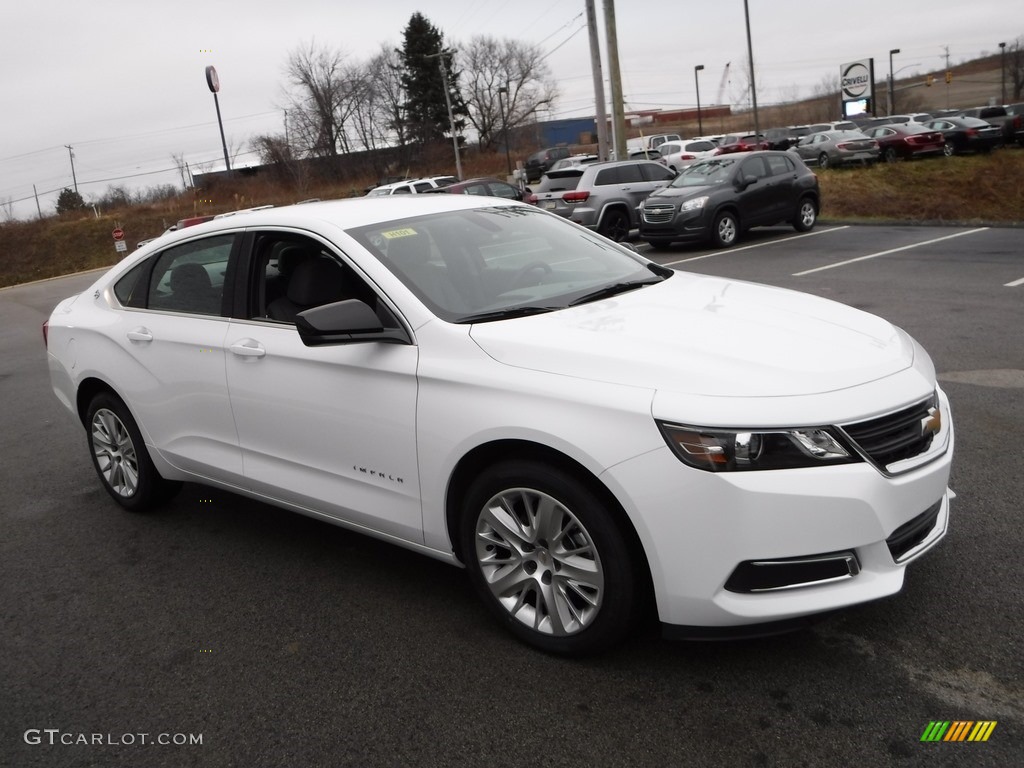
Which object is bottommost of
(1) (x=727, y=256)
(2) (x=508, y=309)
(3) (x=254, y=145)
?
(1) (x=727, y=256)

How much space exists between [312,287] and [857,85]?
64053mm

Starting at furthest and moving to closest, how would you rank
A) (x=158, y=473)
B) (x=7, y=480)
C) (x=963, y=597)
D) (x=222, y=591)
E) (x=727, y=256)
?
1. (x=727, y=256)
2. (x=7, y=480)
3. (x=158, y=473)
4. (x=222, y=591)
5. (x=963, y=597)

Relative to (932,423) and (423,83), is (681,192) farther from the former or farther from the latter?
(423,83)

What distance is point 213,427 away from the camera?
4398mm

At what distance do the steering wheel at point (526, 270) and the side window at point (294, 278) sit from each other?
26.0 inches

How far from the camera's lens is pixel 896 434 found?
2949 millimetres

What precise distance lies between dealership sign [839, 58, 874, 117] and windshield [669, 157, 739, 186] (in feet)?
158

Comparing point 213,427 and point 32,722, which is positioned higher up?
point 213,427

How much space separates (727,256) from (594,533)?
540 inches

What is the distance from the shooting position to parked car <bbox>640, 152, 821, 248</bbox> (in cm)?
1678

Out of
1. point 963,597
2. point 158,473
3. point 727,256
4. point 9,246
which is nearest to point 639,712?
point 963,597

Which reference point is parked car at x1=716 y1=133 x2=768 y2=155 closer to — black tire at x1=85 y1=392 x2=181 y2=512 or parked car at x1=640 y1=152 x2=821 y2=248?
parked car at x1=640 y1=152 x2=821 y2=248

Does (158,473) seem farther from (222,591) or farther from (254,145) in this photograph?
(254,145)

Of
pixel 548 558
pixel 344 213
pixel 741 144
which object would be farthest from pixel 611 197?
pixel 741 144
